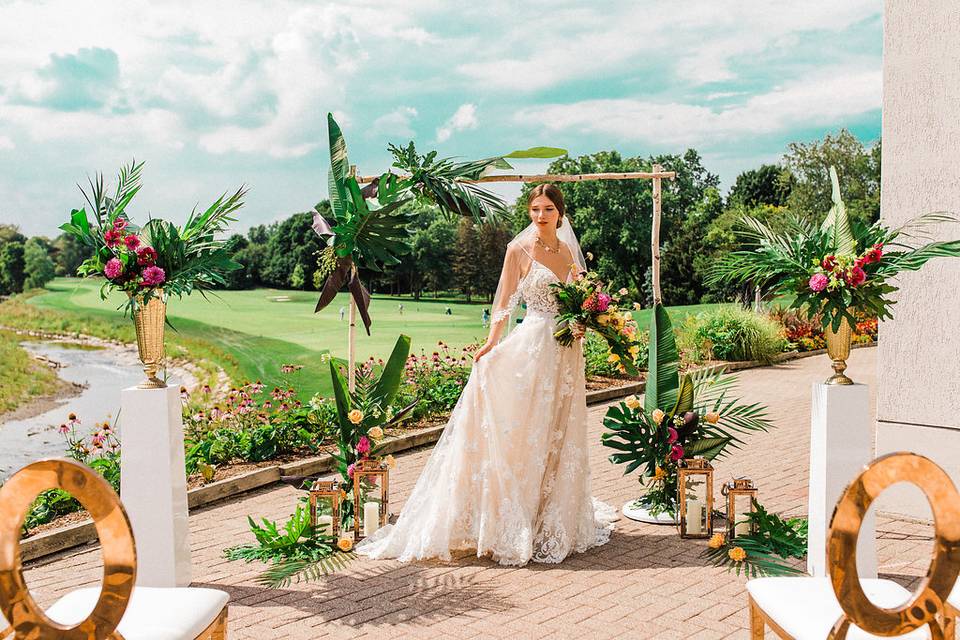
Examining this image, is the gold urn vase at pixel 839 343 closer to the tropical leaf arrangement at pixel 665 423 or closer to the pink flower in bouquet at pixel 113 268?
the tropical leaf arrangement at pixel 665 423

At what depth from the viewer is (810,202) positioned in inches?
1421

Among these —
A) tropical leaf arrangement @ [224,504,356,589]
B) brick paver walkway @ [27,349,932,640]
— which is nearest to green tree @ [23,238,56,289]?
brick paver walkway @ [27,349,932,640]

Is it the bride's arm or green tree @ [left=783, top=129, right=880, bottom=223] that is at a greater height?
green tree @ [left=783, top=129, right=880, bottom=223]

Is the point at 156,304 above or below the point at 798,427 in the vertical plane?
above

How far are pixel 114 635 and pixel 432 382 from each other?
7667mm

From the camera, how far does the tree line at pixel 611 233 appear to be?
12.8m

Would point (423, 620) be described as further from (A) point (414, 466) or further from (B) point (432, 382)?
(B) point (432, 382)

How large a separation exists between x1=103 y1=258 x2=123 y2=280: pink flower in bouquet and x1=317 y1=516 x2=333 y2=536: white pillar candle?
7.14 feet

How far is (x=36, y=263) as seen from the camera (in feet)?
41.7

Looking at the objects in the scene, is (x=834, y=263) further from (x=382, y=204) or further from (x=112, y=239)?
(x=112, y=239)

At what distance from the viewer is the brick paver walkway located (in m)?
4.18

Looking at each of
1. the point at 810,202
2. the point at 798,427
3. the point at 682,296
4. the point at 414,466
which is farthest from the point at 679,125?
A: the point at 414,466

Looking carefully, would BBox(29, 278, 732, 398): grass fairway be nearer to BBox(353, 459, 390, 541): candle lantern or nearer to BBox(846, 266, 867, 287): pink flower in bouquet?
BBox(353, 459, 390, 541): candle lantern

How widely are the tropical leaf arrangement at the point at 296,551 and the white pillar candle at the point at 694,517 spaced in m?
2.30
